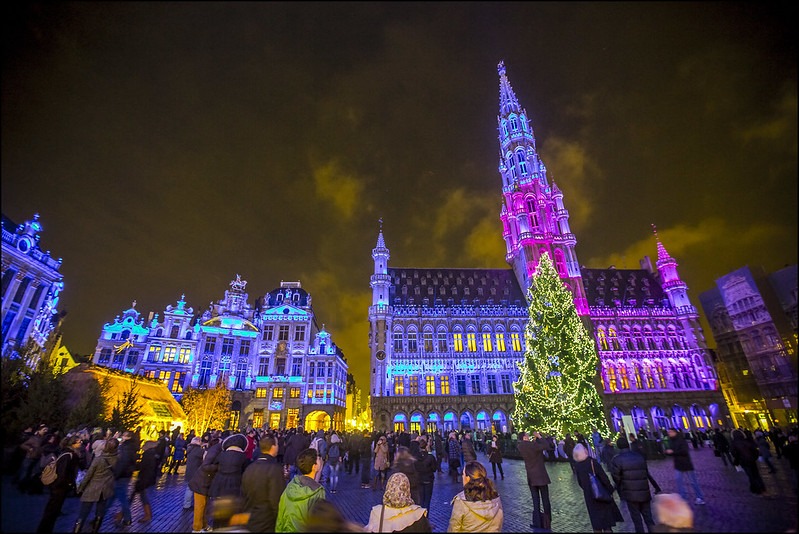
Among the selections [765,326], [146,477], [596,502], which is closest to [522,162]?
[596,502]

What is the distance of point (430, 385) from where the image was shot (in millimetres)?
40594

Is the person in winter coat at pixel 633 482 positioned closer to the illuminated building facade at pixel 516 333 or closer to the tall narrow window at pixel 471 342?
the illuminated building facade at pixel 516 333

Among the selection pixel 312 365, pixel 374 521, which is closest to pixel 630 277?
pixel 312 365

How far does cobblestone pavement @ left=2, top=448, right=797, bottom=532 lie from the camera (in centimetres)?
532

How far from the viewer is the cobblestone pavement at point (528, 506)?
17.5ft

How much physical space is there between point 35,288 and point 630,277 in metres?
61.7

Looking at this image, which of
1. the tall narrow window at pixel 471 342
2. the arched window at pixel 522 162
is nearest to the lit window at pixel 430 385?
the tall narrow window at pixel 471 342

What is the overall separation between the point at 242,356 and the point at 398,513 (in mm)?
46341

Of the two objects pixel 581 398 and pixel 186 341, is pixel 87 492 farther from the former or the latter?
pixel 186 341

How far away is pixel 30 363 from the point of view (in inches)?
565

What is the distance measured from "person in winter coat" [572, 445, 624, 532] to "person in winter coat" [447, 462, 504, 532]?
8.87 feet

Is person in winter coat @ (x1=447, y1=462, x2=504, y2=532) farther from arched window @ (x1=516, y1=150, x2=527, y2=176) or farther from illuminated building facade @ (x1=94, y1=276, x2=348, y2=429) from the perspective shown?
arched window @ (x1=516, y1=150, x2=527, y2=176)

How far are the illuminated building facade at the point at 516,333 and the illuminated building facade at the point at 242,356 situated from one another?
925 centimetres

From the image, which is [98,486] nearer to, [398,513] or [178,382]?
[398,513]
